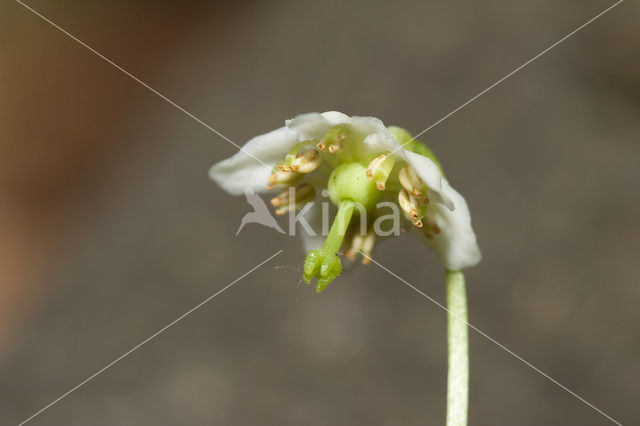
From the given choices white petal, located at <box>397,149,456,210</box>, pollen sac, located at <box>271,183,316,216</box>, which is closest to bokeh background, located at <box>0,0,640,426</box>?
pollen sac, located at <box>271,183,316,216</box>

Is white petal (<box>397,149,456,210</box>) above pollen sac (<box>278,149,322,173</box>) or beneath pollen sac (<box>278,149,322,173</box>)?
above

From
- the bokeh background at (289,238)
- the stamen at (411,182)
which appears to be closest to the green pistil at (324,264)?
the stamen at (411,182)

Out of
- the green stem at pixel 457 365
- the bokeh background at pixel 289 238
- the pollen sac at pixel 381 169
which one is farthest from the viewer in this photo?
the bokeh background at pixel 289 238

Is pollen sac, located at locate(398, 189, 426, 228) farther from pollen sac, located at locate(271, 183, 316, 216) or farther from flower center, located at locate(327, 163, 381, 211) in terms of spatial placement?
pollen sac, located at locate(271, 183, 316, 216)

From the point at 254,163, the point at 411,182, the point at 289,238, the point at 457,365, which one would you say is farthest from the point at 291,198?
the point at 289,238

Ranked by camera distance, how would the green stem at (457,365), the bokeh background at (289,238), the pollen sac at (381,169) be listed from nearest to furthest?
the green stem at (457,365)
the pollen sac at (381,169)
the bokeh background at (289,238)

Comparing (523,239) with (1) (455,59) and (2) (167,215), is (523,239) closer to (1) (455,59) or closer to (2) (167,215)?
(1) (455,59)

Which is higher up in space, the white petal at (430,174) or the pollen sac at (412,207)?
the white petal at (430,174)

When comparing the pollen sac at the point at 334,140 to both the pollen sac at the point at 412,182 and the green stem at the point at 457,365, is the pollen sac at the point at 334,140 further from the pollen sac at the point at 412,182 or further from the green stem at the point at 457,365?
the green stem at the point at 457,365

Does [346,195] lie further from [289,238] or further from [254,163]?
[289,238]
